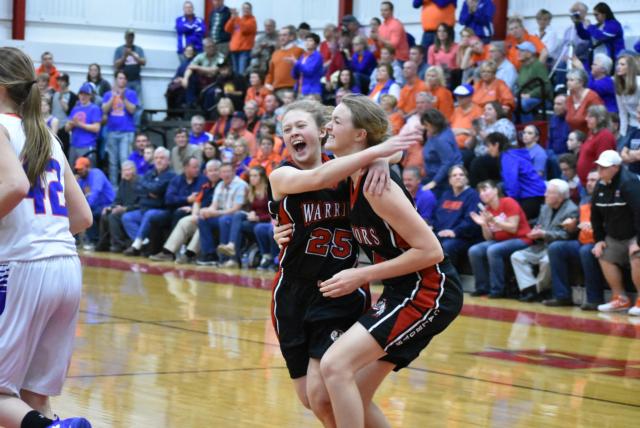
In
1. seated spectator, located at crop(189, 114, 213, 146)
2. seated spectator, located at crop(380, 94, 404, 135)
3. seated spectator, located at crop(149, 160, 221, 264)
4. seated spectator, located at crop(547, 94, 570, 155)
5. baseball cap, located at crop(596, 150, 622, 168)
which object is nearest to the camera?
baseball cap, located at crop(596, 150, 622, 168)

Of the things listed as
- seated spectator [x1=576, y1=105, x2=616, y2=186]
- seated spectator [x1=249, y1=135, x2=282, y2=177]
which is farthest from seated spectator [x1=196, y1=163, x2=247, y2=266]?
seated spectator [x1=576, y1=105, x2=616, y2=186]

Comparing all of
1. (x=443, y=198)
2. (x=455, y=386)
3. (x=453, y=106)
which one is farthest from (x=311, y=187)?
(x=453, y=106)

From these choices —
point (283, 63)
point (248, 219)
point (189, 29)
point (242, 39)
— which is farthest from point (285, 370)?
point (189, 29)

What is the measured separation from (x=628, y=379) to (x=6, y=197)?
454cm

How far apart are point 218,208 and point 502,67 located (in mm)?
4036

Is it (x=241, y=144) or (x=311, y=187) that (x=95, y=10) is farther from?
(x=311, y=187)

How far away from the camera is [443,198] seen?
12219 mm

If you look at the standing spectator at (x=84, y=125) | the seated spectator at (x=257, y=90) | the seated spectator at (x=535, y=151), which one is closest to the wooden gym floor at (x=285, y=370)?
the seated spectator at (x=535, y=151)

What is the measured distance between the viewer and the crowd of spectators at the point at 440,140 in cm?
1128

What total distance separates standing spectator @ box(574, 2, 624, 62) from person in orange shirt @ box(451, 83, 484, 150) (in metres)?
1.75

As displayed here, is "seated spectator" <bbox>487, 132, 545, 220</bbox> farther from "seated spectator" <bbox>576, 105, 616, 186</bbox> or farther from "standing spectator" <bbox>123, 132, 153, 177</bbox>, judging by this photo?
"standing spectator" <bbox>123, 132, 153, 177</bbox>

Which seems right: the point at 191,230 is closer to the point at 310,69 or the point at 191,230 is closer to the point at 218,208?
the point at 218,208

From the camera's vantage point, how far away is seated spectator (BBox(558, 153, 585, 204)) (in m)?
11.9

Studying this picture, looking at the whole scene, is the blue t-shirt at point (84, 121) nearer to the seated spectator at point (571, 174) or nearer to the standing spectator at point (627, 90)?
the seated spectator at point (571, 174)
